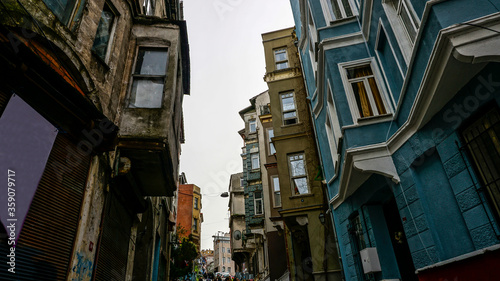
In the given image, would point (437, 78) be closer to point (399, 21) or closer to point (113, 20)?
point (399, 21)

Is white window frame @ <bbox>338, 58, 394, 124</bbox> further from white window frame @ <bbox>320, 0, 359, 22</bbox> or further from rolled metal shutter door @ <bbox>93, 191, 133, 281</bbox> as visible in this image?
rolled metal shutter door @ <bbox>93, 191, 133, 281</bbox>

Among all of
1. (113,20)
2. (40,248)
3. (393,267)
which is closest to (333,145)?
(393,267)

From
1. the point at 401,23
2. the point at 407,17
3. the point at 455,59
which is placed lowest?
the point at 455,59

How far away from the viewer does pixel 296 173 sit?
13.1 meters

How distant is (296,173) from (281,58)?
24.5 ft

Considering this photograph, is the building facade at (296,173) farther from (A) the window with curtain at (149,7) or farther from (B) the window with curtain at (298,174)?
(A) the window with curtain at (149,7)

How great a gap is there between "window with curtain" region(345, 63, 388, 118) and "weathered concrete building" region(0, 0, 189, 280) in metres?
5.16

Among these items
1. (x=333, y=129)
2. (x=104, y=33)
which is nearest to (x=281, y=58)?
(x=333, y=129)

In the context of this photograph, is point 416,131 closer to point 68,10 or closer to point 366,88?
point 366,88

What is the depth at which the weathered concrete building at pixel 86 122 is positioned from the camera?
4.00m

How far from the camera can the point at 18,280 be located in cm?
368

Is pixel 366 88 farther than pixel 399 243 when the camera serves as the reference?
Yes

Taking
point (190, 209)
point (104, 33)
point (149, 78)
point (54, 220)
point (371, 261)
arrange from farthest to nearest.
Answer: point (190, 209) → point (149, 78) → point (104, 33) → point (371, 261) → point (54, 220)

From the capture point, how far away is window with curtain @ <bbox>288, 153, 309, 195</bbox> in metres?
12.8
